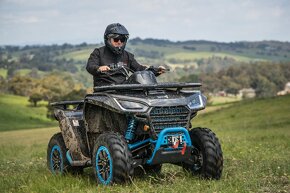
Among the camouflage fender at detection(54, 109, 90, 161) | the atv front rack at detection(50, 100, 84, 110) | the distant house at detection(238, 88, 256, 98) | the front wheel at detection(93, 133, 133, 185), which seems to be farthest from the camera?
the distant house at detection(238, 88, 256, 98)

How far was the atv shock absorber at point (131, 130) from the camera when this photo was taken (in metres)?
7.86

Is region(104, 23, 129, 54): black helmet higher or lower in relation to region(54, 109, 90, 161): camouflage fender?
higher

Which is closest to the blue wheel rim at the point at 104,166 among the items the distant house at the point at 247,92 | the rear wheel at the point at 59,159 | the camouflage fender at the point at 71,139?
the camouflage fender at the point at 71,139

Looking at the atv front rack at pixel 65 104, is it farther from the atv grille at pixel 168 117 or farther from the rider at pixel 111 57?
the atv grille at pixel 168 117

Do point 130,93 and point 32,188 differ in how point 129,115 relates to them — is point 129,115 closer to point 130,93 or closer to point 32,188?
point 130,93

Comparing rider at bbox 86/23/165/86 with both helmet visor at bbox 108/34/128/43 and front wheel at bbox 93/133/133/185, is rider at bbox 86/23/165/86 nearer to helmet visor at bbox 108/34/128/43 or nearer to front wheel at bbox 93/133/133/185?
helmet visor at bbox 108/34/128/43

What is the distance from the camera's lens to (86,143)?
914 centimetres

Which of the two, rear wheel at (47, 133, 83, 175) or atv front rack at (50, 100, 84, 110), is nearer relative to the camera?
rear wheel at (47, 133, 83, 175)

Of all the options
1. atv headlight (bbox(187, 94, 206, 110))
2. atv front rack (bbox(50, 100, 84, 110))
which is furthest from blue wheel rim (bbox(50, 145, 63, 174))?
atv headlight (bbox(187, 94, 206, 110))

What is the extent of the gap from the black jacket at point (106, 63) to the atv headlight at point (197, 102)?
1555 millimetres

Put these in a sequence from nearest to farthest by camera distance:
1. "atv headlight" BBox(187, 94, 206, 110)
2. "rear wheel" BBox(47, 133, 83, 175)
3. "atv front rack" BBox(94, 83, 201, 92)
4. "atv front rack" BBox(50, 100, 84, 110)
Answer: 1. "atv front rack" BBox(94, 83, 201, 92)
2. "atv headlight" BBox(187, 94, 206, 110)
3. "rear wheel" BBox(47, 133, 83, 175)
4. "atv front rack" BBox(50, 100, 84, 110)

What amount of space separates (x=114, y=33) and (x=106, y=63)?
65 cm

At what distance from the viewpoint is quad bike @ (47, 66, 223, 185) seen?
7.47m

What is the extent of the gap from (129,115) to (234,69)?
145 m
